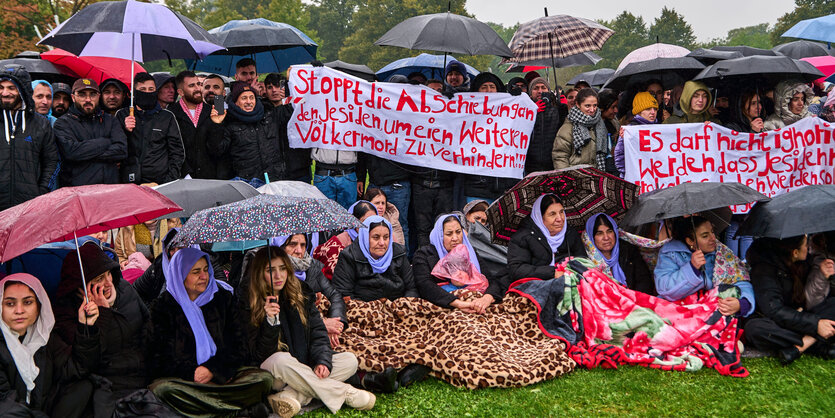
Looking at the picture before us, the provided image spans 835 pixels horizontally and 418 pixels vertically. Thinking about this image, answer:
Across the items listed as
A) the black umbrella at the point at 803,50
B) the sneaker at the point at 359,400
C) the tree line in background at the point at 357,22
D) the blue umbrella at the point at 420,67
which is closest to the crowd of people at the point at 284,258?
the sneaker at the point at 359,400

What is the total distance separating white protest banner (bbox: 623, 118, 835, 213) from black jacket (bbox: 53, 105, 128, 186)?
4980 millimetres

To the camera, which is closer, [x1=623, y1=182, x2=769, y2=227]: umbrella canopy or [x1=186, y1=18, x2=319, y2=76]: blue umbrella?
[x1=623, y1=182, x2=769, y2=227]: umbrella canopy

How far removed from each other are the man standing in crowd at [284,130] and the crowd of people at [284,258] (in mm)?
22

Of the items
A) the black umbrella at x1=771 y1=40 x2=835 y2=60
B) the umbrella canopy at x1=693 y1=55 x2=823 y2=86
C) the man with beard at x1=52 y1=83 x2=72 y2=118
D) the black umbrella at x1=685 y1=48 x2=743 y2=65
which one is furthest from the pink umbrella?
the man with beard at x1=52 y1=83 x2=72 y2=118

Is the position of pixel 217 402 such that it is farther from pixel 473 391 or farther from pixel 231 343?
pixel 473 391

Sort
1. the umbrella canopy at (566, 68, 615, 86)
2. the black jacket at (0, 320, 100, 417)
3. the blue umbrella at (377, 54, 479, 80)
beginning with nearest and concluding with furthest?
the black jacket at (0, 320, 100, 417) → the blue umbrella at (377, 54, 479, 80) → the umbrella canopy at (566, 68, 615, 86)

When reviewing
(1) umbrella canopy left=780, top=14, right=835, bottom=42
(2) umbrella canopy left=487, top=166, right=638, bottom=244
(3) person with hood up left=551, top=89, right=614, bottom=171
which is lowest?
(2) umbrella canopy left=487, top=166, right=638, bottom=244

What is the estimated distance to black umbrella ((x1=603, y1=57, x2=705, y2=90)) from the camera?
27.2 feet

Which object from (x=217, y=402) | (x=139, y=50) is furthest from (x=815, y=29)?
(x=217, y=402)

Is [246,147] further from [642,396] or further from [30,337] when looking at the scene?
[642,396]

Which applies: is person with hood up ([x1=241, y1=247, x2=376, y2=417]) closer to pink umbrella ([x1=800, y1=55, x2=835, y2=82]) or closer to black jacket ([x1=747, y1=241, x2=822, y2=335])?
black jacket ([x1=747, y1=241, x2=822, y2=335])

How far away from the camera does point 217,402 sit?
16.5 ft

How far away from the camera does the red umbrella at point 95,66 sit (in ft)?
29.6

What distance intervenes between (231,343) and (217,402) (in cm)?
49
